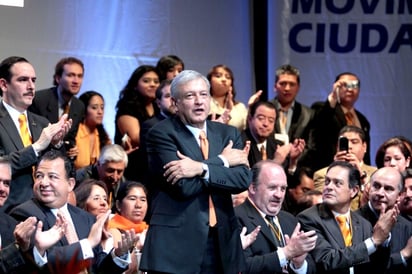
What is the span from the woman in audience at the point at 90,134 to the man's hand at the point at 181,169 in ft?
8.75

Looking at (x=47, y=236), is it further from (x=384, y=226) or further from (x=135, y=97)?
(x=135, y=97)

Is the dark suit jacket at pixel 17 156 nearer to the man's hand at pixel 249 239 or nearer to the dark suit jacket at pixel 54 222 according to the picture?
the dark suit jacket at pixel 54 222

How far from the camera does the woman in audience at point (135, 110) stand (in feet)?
23.3

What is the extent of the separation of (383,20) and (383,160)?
7.26 feet

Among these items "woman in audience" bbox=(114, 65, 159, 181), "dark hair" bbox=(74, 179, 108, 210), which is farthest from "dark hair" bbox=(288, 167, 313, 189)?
"dark hair" bbox=(74, 179, 108, 210)

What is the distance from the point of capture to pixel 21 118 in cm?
555

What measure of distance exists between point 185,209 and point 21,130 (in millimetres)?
1400

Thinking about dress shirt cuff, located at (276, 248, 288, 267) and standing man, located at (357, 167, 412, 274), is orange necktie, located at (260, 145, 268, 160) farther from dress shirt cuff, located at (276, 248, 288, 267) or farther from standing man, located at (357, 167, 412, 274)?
dress shirt cuff, located at (276, 248, 288, 267)

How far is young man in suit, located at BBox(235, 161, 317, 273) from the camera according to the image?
5.32 metres

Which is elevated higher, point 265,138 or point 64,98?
point 64,98

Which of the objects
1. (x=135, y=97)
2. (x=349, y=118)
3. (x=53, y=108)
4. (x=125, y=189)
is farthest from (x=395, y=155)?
(x=53, y=108)

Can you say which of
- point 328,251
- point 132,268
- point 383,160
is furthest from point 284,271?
point 383,160

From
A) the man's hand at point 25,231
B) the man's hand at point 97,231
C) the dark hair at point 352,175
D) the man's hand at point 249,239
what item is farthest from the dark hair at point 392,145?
the man's hand at point 25,231

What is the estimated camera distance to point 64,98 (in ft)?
22.8
